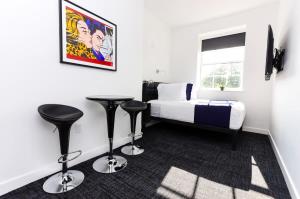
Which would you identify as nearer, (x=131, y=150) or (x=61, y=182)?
(x=61, y=182)

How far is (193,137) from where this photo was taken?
2.98 meters

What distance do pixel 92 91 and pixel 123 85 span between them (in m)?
0.59

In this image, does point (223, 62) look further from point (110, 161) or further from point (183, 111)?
point (110, 161)

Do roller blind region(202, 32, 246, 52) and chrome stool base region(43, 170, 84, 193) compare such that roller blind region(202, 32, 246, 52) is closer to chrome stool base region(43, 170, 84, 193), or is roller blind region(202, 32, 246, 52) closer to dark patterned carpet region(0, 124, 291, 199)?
dark patterned carpet region(0, 124, 291, 199)

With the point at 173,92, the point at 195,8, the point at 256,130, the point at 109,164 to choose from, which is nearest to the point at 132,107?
the point at 109,164

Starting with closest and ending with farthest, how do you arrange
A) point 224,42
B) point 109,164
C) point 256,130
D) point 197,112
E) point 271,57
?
point 109,164 < point 271,57 < point 197,112 < point 256,130 < point 224,42

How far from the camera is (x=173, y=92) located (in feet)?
11.4

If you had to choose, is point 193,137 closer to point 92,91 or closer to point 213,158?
point 213,158

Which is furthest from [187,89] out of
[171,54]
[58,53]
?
[58,53]

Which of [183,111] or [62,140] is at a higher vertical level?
[183,111]

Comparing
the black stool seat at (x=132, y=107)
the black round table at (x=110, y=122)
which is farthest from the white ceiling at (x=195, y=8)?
the black round table at (x=110, y=122)

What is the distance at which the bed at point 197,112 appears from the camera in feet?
7.76

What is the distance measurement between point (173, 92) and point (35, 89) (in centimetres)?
262

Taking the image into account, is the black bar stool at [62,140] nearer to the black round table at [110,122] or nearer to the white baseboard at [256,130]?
the black round table at [110,122]
